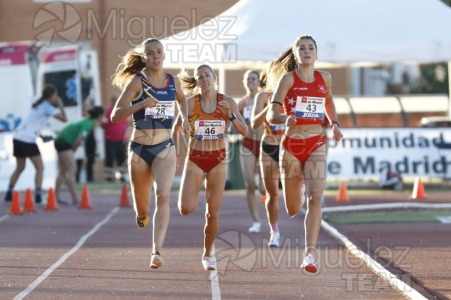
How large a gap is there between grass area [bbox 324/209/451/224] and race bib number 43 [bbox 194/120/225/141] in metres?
6.79

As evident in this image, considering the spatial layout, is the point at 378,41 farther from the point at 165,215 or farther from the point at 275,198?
the point at 165,215

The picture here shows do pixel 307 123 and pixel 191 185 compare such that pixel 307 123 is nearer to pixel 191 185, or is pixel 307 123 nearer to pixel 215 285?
pixel 191 185

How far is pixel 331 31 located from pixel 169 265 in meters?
14.1

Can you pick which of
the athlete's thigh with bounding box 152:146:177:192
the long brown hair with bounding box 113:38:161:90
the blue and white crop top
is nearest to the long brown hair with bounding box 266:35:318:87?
the blue and white crop top

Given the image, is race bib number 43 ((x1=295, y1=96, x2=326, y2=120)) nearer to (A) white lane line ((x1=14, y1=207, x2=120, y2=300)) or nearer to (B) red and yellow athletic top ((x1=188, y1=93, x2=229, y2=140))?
(B) red and yellow athletic top ((x1=188, y1=93, x2=229, y2=140))

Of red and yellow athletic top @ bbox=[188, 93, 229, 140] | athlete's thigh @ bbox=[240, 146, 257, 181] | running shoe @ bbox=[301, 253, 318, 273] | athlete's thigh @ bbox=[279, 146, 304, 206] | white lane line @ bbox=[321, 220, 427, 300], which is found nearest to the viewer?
white lane line @ bbox=[321, 220, 427, 300]

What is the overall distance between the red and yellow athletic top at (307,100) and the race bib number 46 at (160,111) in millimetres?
1114

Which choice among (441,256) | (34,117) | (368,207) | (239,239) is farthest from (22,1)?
(441,256)

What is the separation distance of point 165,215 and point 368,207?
989 cm

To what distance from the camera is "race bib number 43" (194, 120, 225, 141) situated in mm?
12406

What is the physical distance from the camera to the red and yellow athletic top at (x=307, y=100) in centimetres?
1159

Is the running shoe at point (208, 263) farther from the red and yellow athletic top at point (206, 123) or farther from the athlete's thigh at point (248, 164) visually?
the athlete's thigh at point (248, 164)

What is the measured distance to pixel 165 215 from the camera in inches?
462

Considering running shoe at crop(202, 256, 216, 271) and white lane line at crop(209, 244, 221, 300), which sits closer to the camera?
white lane line at crop(209, 244, 221, 300)
